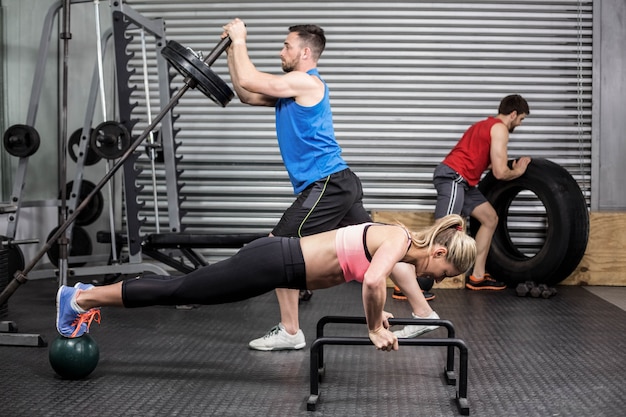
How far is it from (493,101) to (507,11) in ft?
2.27

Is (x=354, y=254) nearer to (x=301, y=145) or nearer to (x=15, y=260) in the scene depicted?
(x=301, y=145)

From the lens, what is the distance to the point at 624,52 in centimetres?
552

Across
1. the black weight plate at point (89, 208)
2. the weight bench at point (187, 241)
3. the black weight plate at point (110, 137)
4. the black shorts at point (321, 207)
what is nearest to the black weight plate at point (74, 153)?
the black weight plate at point (89, 208)

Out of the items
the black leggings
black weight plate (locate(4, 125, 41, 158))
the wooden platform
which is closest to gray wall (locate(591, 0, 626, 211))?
the wooden platform

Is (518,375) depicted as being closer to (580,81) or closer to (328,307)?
(328,307)

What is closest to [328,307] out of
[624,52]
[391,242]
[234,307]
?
[234,307]

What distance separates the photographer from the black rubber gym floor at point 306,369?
7.91 feet

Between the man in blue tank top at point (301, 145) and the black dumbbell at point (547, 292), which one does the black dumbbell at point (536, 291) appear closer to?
the black dumbbell at point (547, 292)

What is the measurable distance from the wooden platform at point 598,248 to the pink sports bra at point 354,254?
2.61m

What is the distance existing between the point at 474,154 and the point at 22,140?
2972mm

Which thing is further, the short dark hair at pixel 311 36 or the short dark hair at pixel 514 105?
the short dark hair at pixel 514 105

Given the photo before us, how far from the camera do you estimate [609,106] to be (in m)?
5.54

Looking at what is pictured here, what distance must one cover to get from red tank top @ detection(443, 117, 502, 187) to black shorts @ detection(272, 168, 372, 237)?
1930mm

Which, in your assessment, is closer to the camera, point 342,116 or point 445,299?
point 445,299
